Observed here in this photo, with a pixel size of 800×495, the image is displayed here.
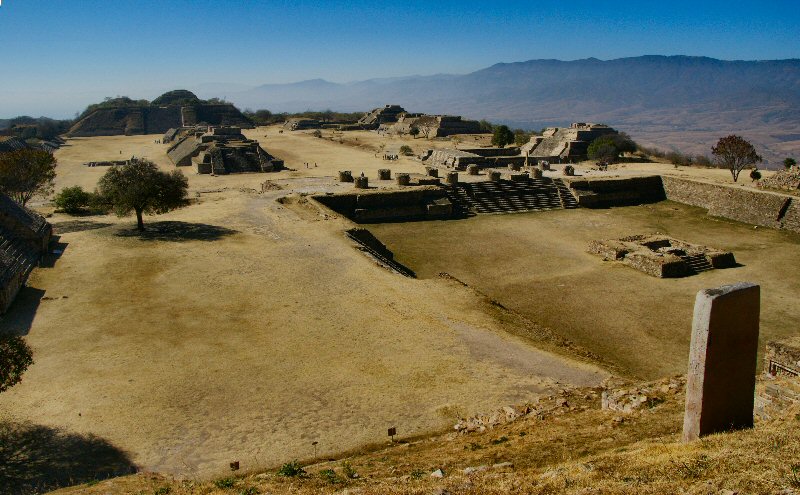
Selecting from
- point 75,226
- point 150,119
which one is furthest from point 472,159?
point 150,119

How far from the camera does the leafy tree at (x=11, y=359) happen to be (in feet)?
31.0

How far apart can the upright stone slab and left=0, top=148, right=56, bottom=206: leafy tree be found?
86.8ft

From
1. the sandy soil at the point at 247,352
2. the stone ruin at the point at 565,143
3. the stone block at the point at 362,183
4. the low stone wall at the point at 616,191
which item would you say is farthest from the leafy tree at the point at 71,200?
the stone ruin at the point at 565,143

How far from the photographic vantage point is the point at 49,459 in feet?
29.3

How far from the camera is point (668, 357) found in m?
14.3

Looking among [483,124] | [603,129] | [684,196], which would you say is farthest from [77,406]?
[483,124]

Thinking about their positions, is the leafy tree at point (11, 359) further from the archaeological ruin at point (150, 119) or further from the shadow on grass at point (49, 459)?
the archaeological ruin at point (150, 119)

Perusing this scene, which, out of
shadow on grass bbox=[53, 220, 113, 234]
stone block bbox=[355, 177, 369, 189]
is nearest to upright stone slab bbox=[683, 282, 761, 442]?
shadow on grass bbox=[53, 220, 113, 234]

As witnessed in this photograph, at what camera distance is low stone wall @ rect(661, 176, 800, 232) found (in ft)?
90.7

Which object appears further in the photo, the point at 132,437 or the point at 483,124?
the point at 483,124

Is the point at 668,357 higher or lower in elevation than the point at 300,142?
lower

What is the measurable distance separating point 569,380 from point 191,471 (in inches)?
280

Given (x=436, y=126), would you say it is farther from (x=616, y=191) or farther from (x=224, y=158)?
(x=616, y=191)

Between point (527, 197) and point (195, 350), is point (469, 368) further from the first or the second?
point (527, 197)
